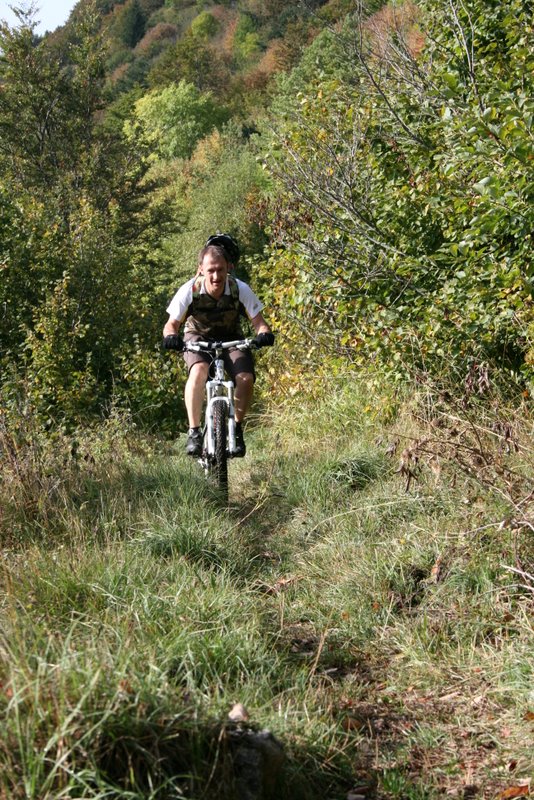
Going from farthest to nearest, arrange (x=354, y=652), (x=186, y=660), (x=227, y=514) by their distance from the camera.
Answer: (x=227, y=514), (x=354, y=652), (x=186, y=660)

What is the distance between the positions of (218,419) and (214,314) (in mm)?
977

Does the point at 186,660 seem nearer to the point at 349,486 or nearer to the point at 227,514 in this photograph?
the point at 227,514

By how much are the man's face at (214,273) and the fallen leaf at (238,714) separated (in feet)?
13.9

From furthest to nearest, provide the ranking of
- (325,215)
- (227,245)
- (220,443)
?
(325,215)
(227,245)
(220,443)

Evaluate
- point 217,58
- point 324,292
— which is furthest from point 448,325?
point 217,58

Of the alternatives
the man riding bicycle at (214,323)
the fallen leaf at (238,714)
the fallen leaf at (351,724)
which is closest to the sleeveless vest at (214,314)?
the man riding bicycle at (214,323)

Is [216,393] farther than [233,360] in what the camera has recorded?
No

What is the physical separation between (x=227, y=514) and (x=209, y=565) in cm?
102

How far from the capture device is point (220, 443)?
6.25 m

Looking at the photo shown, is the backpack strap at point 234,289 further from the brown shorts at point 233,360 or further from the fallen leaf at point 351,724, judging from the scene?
the fallen leaf at point 351,724

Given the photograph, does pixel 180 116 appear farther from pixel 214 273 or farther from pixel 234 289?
pixel 214 273

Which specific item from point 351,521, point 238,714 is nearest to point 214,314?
point 351,521

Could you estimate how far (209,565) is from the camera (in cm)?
461

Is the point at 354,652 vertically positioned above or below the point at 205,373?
below
